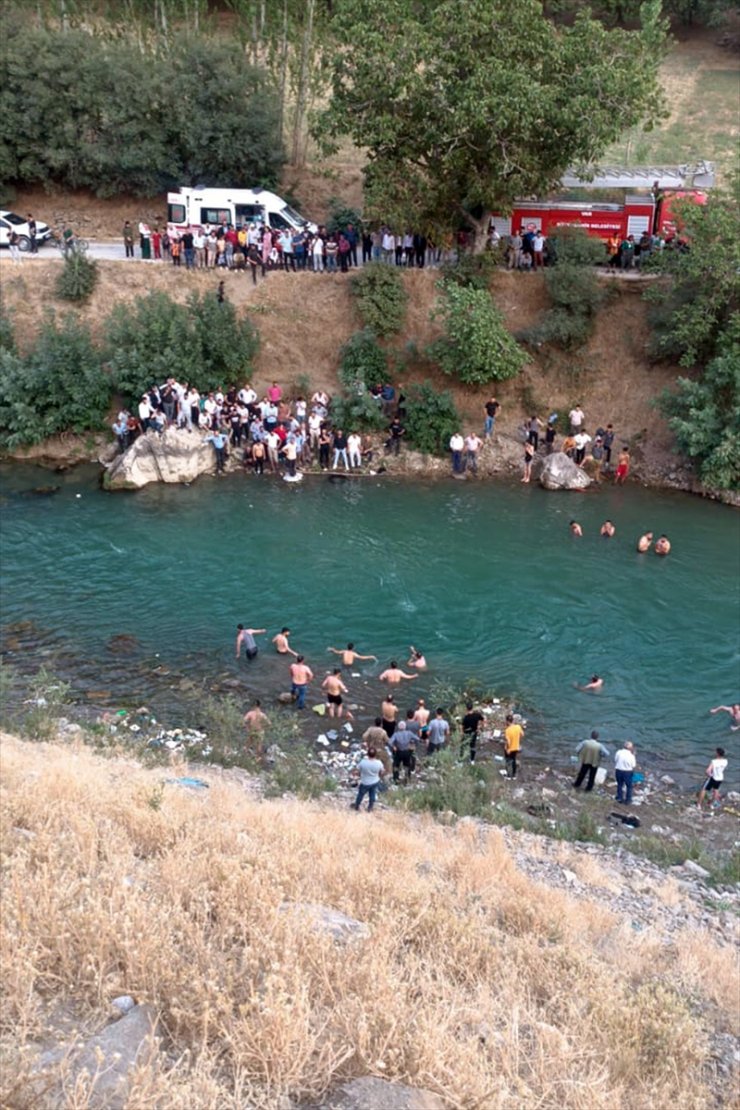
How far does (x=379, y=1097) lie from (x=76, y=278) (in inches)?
1109

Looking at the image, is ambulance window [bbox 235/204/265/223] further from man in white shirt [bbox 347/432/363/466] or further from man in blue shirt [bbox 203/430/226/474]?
man in white shirt [bbox 347/432/363/466]

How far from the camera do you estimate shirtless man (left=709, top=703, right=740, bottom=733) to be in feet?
60.4

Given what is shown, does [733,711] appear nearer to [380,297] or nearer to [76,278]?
[380,297]

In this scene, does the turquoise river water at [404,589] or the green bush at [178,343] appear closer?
the turquoise river water at [404,589]

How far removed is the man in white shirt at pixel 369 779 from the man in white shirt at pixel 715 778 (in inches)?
229

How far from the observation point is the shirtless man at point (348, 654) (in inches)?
775

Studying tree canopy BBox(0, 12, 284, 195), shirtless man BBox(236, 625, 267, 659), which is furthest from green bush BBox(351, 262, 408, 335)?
shirtless man BBox(236, 625, 267, 659)

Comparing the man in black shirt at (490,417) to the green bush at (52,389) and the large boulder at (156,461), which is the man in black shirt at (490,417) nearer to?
the large boulder at (156,461)

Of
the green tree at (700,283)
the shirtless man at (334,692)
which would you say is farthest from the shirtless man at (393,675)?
the green tree at (700,283)

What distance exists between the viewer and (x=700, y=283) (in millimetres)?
26719

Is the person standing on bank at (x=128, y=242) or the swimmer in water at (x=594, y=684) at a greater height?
the person standing on bank at (x=128, y=242)

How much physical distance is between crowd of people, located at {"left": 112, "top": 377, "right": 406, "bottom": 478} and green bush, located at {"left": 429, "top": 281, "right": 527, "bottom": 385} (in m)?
1.94

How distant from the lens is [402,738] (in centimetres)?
1628

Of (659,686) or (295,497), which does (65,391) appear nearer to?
(295,497)
